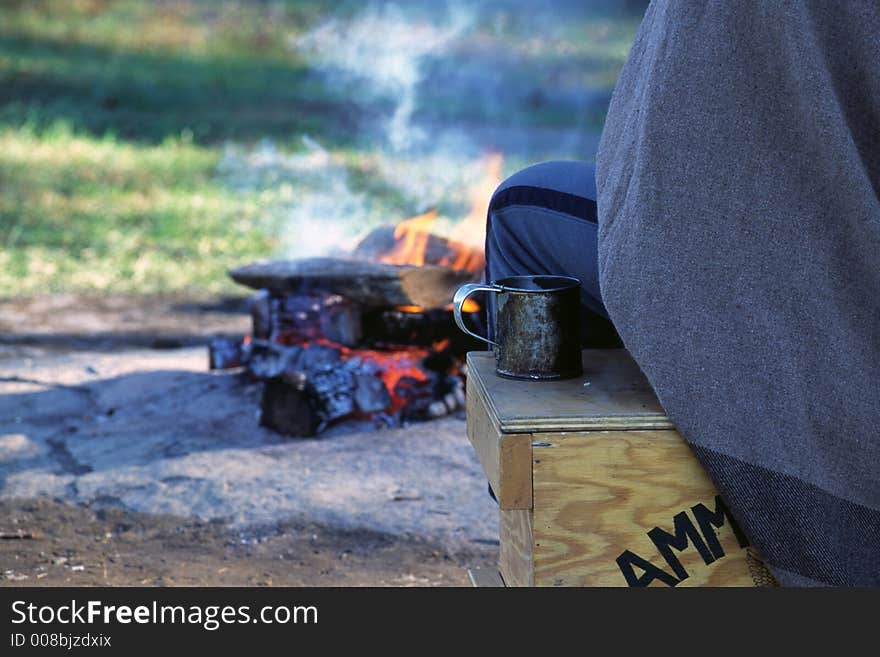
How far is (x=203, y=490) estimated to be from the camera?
10.6 feet

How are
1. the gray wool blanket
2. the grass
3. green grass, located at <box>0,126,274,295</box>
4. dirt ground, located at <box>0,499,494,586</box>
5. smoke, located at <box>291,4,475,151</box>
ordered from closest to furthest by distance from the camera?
1. the gray wool blanket
2. dirt ground, located at <box>0,499,494,586</box>
3. green grass, located at <box>0,126,274,295</box>
4. the grass
5. smoke, located at <box>291,4,475,151</box>

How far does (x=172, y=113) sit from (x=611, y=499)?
25.8 ft

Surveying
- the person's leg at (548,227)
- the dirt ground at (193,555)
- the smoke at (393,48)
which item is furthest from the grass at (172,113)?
the person's leg at (548,227)

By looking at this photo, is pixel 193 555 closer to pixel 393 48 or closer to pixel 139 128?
pixel 393 48

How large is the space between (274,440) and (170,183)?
4501 millimetres

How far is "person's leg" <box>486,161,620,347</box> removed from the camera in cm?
195

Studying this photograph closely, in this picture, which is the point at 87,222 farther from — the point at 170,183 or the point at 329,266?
the point at 329,266

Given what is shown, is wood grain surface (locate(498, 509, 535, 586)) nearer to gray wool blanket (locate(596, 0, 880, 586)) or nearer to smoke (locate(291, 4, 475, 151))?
gray wool blanket (locate(596, 0, 880, 586))

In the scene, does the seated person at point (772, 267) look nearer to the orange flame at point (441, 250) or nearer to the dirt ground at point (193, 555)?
the dirt ground at point (193, 555)

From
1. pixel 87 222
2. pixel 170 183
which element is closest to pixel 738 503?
pixel 87 222

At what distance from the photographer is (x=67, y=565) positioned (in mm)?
2736

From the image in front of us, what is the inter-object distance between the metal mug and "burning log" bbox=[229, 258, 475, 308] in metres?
1.94

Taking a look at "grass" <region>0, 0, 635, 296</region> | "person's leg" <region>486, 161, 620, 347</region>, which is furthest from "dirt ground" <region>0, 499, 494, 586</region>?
"grass" <region>0, 0, 635, 296</region>

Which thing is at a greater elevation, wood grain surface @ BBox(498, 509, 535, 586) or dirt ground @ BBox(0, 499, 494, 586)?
wood grain surface @ BBox(498, 509, 535, 586)
